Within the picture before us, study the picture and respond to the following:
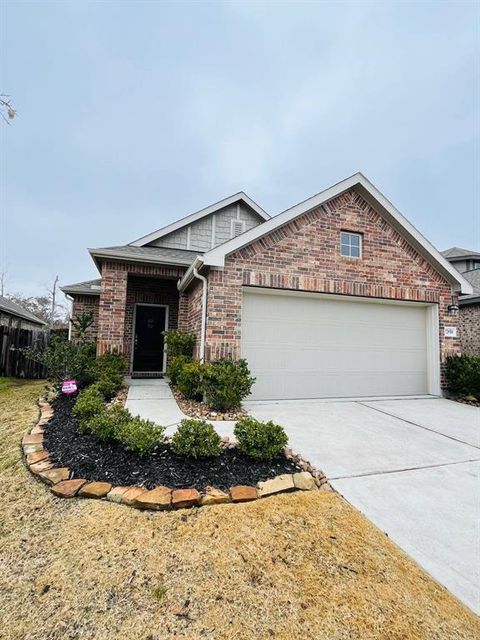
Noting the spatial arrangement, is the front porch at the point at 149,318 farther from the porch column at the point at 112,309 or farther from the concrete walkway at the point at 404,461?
the concrete walkway at the point at 404,461

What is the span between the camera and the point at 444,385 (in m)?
8.18

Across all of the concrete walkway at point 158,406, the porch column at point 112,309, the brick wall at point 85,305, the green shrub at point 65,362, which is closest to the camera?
the concrete walkway at point 158,406

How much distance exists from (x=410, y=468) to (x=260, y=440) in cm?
189

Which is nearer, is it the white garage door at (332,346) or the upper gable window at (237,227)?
the white garage door at (332,346)

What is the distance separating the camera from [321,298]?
7.54 meters

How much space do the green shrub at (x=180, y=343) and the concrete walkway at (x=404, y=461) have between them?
104 cm

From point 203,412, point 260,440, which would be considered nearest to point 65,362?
point 203,412

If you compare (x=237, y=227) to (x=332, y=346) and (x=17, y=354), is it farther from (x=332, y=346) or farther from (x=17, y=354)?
(x=17, y=354)

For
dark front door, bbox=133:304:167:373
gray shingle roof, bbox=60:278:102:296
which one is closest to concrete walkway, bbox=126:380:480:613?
dark front door, bbox=133:304:167:373

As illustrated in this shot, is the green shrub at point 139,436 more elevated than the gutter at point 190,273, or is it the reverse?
the gutter at point 190,273

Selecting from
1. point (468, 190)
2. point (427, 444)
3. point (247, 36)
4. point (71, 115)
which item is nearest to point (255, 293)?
point (427, 444)

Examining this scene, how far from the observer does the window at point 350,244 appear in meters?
7.78

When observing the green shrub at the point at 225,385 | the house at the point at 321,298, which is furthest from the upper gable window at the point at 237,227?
the green shrub at the point at 225,385

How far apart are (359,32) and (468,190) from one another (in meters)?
14.9
